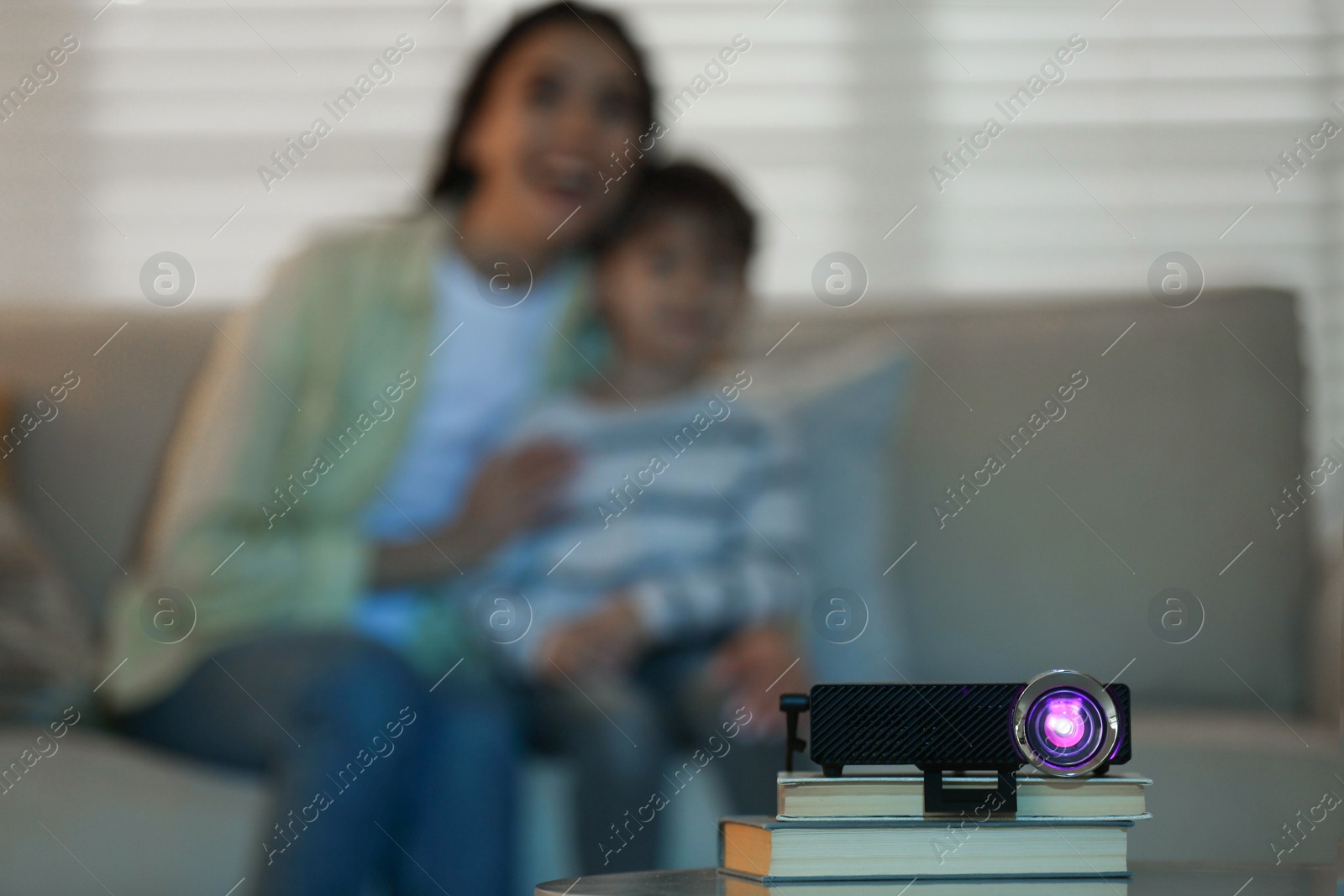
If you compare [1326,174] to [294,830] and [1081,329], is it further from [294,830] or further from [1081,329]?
[294,830]

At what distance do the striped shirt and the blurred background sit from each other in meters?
0.06

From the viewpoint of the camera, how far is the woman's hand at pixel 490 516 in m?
1.68

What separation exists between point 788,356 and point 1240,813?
2.55 ft

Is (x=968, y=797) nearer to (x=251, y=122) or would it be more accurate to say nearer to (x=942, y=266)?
(x=942, y=266)

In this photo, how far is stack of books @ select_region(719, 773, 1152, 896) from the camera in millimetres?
725

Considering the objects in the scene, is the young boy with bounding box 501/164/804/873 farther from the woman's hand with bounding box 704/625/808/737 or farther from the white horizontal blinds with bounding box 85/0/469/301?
the white horizontal blinds with bounding box 85/0/469/301

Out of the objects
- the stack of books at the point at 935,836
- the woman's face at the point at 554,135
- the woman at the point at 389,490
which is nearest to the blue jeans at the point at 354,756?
the woman at the point at 389,490

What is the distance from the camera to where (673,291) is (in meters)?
1.81

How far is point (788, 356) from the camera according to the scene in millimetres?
1788

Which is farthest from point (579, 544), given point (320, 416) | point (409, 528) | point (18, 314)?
point (18, 314)

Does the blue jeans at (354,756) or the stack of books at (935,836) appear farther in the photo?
the blue jeans at (354,756)

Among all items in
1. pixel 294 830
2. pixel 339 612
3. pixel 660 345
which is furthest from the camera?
pixel 660 345

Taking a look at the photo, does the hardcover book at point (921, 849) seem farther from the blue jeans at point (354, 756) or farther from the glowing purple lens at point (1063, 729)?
the blue jeans at point (354, 756)

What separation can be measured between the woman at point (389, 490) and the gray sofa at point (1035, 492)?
3.4 inches
